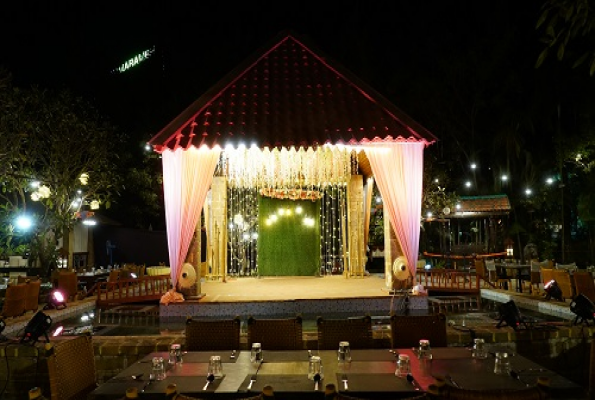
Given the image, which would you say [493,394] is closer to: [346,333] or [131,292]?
[346,333]

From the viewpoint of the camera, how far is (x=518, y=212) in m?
24.6

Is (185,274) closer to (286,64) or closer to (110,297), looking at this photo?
(110,297)

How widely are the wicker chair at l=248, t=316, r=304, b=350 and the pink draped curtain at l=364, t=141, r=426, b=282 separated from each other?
15.4ft

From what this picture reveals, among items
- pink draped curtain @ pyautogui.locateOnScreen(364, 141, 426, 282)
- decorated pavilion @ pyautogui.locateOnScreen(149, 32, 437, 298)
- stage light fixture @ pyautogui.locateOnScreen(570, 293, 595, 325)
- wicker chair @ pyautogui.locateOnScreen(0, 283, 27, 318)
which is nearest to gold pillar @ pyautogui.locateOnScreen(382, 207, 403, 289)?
decorated pavilion @ pyautogui.locateOnScreen(149, 32, 437, 298)

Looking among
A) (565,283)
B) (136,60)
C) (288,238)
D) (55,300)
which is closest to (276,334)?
(55,300)

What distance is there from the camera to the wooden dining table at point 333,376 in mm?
3193

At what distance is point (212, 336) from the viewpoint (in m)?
4.89

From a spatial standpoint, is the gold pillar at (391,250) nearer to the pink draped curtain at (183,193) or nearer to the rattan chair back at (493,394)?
the pink draped curtain at (183,193)

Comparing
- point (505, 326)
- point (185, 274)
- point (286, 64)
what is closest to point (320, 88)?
point (286, 64)

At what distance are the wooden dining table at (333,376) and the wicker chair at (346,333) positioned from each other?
0.72 meters

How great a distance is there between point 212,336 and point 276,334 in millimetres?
682

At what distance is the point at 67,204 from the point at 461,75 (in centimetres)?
2087

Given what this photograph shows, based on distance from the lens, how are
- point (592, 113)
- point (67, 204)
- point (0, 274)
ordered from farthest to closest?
point (592, 113) → point (0, 274) → point (67, 204)

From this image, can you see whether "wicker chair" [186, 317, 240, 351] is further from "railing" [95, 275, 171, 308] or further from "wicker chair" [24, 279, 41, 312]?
"railing" [95, 275, 171, 308]
